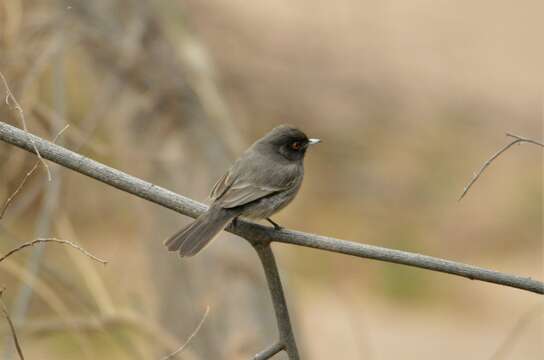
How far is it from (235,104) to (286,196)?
11.3m

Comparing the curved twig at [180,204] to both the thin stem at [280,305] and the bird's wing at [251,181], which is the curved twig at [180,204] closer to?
the thin stem at [280,305]

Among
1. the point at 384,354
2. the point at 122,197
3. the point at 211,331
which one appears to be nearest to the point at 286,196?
the point at 211,331

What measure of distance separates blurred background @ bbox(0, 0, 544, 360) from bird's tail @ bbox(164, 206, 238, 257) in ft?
2.61

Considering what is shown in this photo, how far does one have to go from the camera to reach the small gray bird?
195 inches

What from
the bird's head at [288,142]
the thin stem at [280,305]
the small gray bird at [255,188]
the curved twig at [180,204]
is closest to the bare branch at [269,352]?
the thin stem at [280,305]

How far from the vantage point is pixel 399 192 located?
17.0 m

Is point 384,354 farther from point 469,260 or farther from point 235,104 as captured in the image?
point 235,104

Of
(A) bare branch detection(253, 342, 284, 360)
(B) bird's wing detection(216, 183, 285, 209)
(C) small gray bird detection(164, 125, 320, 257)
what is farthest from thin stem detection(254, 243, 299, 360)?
(B) bird's wing detection(216, 183, 285, 209)

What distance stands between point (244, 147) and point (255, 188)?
3.64m

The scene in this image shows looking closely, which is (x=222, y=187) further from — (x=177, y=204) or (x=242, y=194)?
(x=177, y=204)

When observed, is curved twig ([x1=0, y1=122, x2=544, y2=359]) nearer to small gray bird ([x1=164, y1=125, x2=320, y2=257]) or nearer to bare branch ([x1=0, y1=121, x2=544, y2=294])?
bare branch ([x1=0, y1=121, x2=544, y2=294])

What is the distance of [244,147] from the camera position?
913cm

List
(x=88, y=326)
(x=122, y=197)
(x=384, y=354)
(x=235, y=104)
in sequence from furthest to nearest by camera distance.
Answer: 1. (x=235, y=104)
2. (x=384, y=354)
3. (x=122, y=197)
4. (x=88, y=326)

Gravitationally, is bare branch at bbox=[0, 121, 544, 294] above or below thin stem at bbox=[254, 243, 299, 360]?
above
